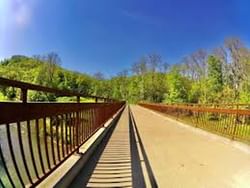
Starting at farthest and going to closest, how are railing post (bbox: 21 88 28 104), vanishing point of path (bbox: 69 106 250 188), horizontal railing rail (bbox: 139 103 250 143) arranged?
horizontal railing rail (bbox: 139 103 250 143)
vanishing point of path (bbox: 69 106 250 188)
railing post (bbox: 21 88 28 104)

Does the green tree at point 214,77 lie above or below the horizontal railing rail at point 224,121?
above

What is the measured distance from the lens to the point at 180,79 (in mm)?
58375

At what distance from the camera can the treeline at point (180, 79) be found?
136ft

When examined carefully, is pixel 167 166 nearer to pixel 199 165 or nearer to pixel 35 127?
pixel 199 165

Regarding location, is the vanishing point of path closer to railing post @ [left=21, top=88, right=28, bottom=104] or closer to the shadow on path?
the shadow on path

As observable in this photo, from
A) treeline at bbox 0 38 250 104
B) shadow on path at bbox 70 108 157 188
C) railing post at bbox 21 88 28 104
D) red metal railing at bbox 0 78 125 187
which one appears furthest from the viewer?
treeline at bbox 0 38 250 104

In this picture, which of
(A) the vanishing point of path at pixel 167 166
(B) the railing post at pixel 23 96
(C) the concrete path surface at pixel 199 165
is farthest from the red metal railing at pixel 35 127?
(C) the concrete path surface at pixel 199 165

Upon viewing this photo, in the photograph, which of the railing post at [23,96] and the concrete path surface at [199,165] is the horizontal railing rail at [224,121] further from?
the railing post at [23,96]

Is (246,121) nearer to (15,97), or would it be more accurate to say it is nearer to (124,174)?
(124,174)

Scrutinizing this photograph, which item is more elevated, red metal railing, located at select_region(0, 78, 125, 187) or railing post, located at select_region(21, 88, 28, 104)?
railing post, located at select_region(21, 88, 28, 104)

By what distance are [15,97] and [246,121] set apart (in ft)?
27.6

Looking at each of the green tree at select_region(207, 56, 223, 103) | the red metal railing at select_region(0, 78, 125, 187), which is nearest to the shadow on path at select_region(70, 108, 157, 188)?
the red metal railing at select_region(0, 78, 125, 187)

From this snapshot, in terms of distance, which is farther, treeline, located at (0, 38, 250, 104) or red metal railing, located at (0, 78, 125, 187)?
treeline, located at (0, 38, 250, 104)

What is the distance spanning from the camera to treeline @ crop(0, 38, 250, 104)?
41531mm
